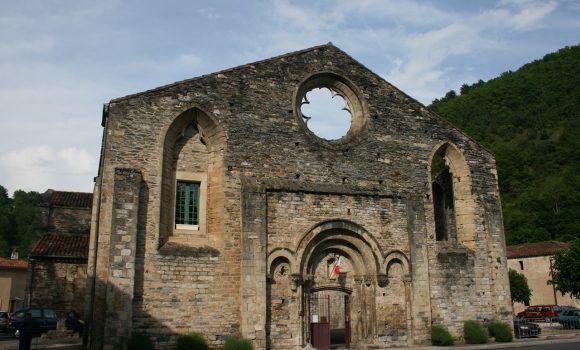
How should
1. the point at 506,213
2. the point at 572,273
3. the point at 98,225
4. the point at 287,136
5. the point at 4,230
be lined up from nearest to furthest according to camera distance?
1. the point at 98,225
2. the point at 287,136
3. the point at 572,273
4. the point at 506,213
5. the point at 4,230

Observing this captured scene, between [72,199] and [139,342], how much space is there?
15.0 metres

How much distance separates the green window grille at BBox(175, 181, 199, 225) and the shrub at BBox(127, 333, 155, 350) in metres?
3.29

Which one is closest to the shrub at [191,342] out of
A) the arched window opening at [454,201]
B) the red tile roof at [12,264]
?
the arched window opening at [454,201]

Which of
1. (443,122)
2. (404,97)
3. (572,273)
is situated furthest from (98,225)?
(572,273)

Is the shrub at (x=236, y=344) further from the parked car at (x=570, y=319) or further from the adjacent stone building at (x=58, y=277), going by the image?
the parked car at (x=570, y=319)

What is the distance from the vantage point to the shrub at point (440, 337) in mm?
15539

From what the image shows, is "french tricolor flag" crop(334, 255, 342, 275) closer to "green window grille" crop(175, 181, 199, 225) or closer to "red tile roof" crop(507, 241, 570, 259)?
"green window grille" crop(175, 181, 199, 225)

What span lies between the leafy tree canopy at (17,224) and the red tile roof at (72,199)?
1665 inches

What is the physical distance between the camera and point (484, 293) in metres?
17.0

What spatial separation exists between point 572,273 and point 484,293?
1045cm

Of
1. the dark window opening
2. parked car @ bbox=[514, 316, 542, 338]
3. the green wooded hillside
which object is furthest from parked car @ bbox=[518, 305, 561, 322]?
the green wooded hillside

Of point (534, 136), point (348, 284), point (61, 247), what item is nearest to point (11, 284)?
point (61, 247)

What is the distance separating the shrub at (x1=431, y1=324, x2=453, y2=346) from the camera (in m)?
15.5

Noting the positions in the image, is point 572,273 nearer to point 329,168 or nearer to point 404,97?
point 404,97
